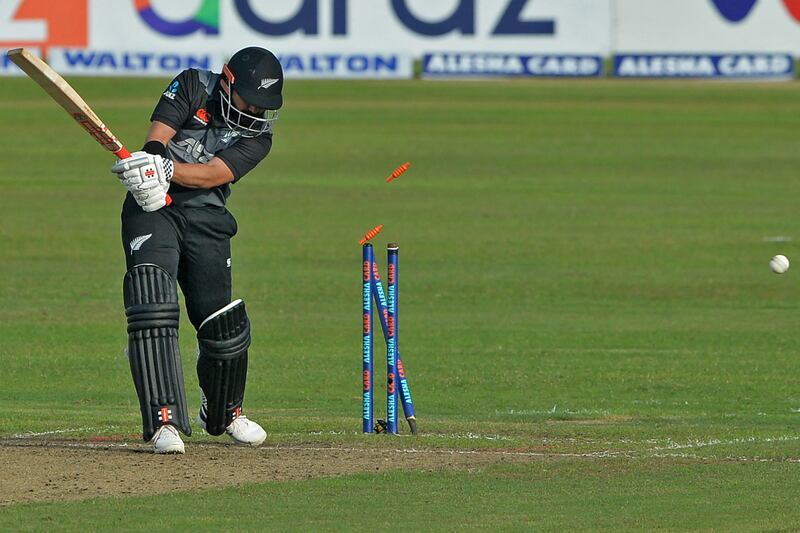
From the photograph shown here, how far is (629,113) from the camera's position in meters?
33.6

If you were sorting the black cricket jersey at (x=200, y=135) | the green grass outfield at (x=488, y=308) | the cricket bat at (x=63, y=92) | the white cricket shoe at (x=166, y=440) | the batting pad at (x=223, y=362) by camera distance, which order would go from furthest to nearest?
the batting pad at (x=223, y=362), the black cricket jersey at (x=200, y=135), the white cricket shoe at (x=166, y=440), the cricket bat at (x=63, y=92), the green grass outfield at (x=488, y=308)

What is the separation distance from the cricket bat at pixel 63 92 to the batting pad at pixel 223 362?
67 centimetres

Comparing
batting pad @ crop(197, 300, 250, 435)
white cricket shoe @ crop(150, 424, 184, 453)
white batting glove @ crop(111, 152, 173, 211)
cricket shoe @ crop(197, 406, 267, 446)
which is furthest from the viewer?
cricket shoe @ crop(197, 406, 267, 446)

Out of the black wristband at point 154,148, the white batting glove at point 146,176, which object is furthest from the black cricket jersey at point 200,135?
the white batting glove at point 146,176

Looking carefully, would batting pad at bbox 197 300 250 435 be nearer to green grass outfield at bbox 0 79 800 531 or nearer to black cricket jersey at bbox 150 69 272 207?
green grass outfield at bbox 0 79 800 531

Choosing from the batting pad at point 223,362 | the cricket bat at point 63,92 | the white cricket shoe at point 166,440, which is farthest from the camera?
the batting pad at point 223,362

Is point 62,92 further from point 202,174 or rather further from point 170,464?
point 170,464

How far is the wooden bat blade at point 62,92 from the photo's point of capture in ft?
27.6

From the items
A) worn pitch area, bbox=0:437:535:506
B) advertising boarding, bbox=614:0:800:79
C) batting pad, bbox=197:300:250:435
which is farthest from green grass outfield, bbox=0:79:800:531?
advertising boarding, bbox=614:0:800:79

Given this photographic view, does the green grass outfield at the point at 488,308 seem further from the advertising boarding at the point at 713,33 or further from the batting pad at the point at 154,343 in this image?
the advertising boarding at the point at 713,33

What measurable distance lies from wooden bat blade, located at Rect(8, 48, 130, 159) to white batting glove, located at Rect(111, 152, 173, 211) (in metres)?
0.27

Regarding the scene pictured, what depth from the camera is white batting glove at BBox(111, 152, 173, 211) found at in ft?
27.0

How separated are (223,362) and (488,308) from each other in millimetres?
6774

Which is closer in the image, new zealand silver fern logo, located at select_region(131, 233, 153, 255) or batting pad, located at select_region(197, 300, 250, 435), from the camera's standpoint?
new zealand silver fern logo, located at select_region(131, 233, 153, 255)
